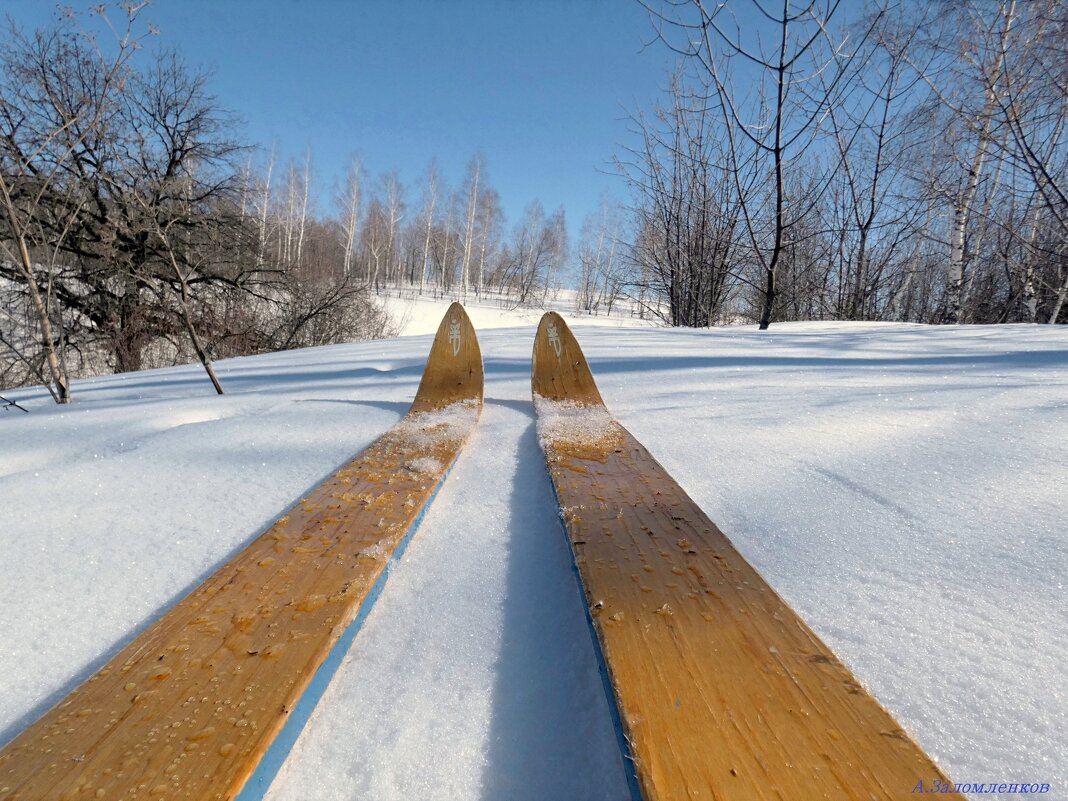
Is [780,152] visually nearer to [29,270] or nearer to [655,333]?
[655,333]

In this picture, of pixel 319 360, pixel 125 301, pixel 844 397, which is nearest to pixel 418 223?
pixel 125 301

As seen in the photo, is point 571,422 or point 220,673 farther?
point 571,422

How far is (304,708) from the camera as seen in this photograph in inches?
18.8

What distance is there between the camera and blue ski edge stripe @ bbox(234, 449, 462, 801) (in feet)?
1.33

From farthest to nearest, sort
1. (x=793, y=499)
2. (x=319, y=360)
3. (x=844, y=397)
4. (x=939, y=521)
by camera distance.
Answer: (x=319, y=360) → (x=844, y=397) → (x=793, y=499) → (x=939, y=521)

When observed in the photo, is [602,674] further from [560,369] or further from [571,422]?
[560,369]

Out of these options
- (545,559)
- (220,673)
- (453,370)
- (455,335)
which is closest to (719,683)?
(545,559)

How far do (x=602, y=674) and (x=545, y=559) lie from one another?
0.28 meters

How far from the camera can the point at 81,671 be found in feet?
1.75

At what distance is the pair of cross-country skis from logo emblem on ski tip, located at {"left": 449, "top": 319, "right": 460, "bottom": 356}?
122 centimetres

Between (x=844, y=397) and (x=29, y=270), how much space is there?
115 inches

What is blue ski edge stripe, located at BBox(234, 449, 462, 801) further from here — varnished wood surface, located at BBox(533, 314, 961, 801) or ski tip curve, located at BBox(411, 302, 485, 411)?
ski tip curve, located at BBox(411, 302, 485, 411)

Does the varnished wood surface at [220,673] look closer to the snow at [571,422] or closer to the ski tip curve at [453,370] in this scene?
the snow at [571,422]

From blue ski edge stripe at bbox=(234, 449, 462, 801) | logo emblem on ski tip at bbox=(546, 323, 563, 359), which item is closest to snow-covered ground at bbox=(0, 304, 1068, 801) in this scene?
blue ski edge stripe at bbox=(234, 449, 462, 801)
